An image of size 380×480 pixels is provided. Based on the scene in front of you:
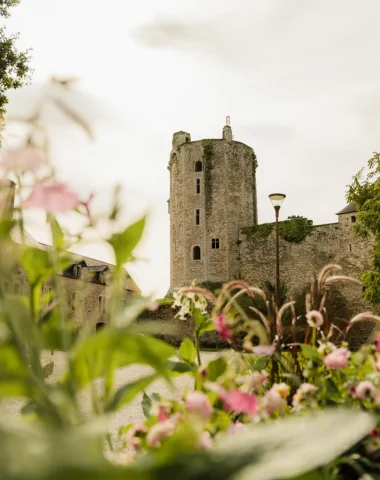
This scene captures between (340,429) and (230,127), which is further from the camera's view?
(230,127)

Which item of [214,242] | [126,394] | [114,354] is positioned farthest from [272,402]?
[214,242]

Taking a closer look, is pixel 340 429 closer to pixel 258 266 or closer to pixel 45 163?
pixel 45 163

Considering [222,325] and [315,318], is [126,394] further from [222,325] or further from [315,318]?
[315,318]

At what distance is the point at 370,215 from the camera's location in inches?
667

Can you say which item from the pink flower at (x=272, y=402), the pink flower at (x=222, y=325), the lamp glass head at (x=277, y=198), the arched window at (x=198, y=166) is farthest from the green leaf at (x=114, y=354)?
the arched window at (x=198, y=166)

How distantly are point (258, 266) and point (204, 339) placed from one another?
7.95m

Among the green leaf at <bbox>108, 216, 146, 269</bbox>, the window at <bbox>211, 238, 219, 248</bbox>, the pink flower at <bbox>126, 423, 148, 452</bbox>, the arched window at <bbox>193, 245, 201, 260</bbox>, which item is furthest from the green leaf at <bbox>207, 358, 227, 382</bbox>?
the arched window at <bbox>193, 245, 201, 260</bbox>

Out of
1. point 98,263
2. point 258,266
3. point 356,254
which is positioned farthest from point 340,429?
point 98,263

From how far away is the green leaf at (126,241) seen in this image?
1051 millimetres

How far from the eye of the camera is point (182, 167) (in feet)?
120

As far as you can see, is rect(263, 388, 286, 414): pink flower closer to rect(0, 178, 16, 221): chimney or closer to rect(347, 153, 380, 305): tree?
rect(0, 178, 16, 221): chimney

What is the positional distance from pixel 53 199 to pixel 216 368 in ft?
3.51

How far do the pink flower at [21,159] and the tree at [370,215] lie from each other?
16912 millimetres

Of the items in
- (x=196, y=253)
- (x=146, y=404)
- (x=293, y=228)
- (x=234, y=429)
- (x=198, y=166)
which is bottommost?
(x=146, y=404)
